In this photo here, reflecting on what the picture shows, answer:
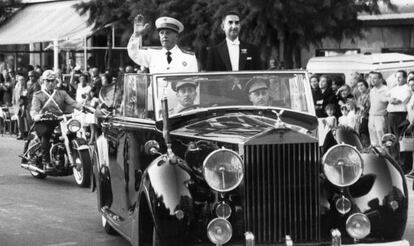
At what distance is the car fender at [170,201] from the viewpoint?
278 inches

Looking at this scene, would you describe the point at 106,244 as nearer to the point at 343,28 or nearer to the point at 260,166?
the point at 260,166

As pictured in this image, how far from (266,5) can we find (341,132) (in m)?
13.8

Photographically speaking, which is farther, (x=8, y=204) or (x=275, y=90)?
(x=8, y=204)

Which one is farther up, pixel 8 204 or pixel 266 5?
pixel 266 5

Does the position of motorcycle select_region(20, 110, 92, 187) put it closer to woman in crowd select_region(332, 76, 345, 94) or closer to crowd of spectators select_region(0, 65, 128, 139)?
woman in crowd select_region(332, 76, 345, 94)

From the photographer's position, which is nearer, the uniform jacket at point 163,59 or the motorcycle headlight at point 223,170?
the motorcycle headlight at point 223,170

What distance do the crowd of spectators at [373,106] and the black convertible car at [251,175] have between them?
25.6ft

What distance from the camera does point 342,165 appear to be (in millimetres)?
7230

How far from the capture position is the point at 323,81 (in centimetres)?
1817

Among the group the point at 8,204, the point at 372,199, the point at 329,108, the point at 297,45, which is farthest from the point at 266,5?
the point at 372,199

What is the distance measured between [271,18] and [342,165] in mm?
15286

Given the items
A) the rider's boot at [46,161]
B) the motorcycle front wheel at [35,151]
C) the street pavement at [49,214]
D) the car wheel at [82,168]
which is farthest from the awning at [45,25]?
the car wheel at [82,168]

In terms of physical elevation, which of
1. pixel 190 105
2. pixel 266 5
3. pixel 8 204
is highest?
pixel 266 5

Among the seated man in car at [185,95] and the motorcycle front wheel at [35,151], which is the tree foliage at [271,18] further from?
the seated man in car at [185,95]
